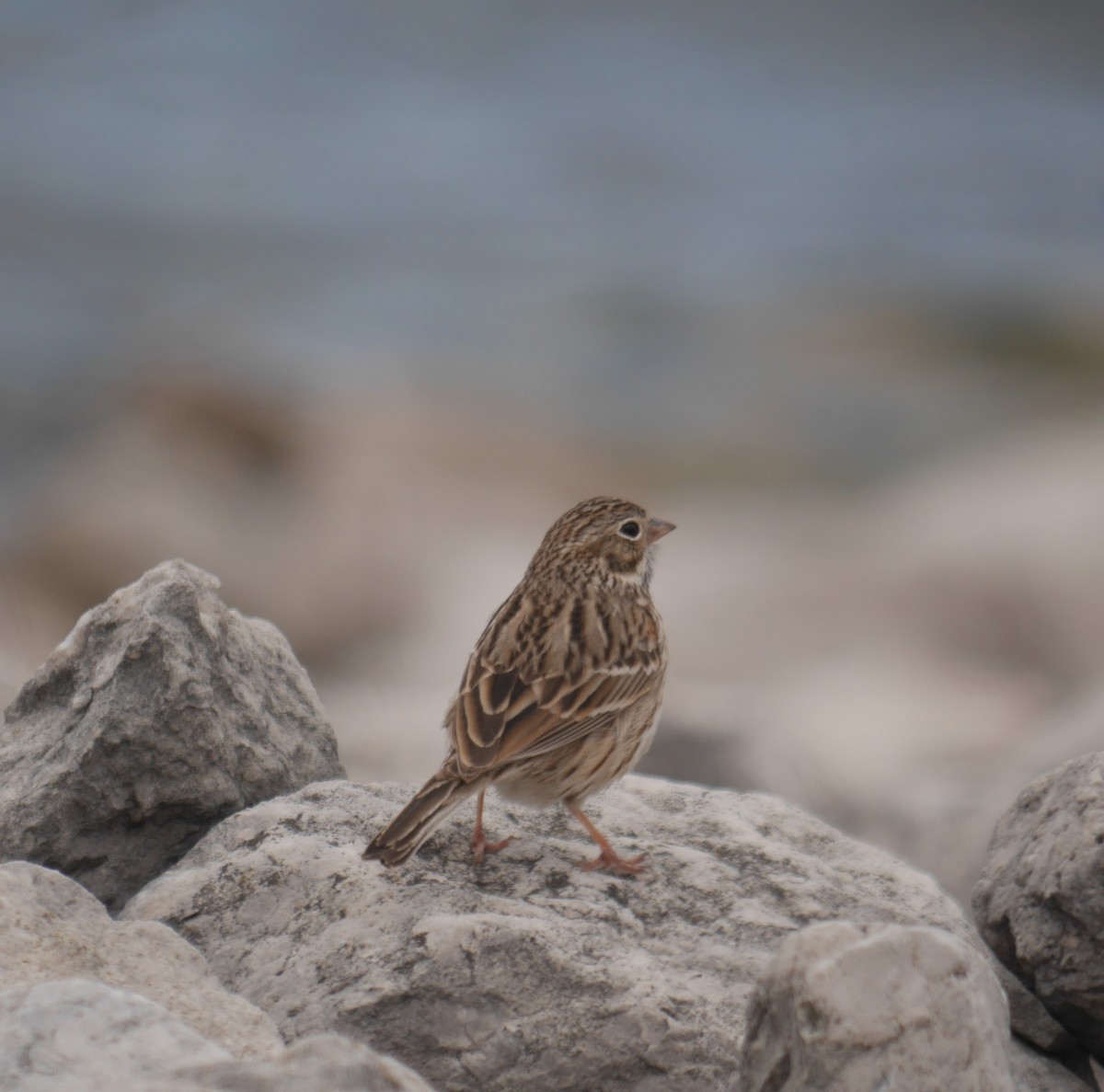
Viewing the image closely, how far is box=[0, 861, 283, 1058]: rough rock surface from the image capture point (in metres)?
3.55

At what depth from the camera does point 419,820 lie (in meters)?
4.50

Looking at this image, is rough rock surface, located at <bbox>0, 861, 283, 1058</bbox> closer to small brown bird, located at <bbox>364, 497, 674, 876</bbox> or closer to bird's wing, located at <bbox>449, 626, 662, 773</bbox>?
small brown bird, located at <bbox>364, 497, 674, 876</bbox>

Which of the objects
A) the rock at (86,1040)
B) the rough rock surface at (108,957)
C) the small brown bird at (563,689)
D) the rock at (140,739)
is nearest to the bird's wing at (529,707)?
the small brown bird at (563,689)

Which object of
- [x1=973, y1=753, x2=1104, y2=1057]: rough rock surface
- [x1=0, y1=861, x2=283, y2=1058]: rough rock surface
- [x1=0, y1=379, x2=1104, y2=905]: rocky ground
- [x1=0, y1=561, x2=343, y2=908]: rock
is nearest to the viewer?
[x1=0, y1=861, x2=283, y2=1058]: rough rock surface

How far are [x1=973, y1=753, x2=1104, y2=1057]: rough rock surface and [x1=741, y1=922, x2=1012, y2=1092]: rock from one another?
3.37 feet

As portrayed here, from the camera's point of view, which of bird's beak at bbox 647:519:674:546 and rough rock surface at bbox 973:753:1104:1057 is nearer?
rough rock surface at bbox 973:753:1104:1057

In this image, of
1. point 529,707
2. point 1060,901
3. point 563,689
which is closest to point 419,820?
point 529,707

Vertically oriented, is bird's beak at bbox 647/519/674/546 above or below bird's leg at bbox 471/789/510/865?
above

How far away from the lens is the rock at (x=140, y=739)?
489 cm

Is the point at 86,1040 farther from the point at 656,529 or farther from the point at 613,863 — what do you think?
the point at 656,529

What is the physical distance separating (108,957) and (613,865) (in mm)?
1762

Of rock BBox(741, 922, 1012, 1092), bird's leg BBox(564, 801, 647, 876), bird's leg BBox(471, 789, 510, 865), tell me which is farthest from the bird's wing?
rock BBox(741, 922, 1012, 1092)

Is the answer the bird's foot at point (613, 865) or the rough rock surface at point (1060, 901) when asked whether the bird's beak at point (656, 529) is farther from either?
the rough rock surface at point (1060, 901)

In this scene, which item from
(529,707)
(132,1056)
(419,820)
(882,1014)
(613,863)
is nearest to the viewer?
(132,1056)
